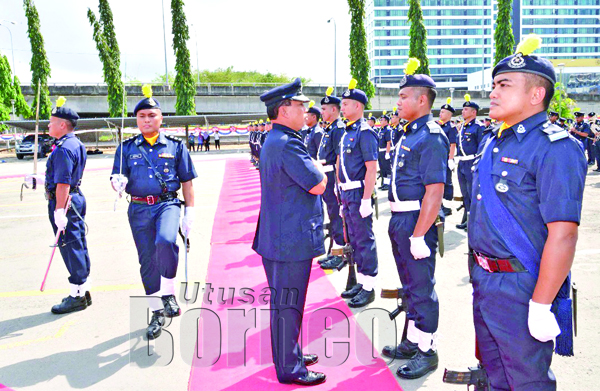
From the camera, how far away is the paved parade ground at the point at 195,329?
3611 mm

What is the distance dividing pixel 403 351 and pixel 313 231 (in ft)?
4.62

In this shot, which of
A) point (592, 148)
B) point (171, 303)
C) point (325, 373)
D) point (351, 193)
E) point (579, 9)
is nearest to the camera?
point (325, 373)

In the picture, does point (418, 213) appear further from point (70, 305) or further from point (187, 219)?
point (70, 305)

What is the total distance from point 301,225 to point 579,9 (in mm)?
135958

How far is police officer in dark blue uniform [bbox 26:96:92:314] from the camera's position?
16.1 feet

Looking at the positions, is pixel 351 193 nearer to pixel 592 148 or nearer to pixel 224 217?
pixel 224 217

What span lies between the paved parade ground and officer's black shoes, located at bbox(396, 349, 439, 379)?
0.05 m

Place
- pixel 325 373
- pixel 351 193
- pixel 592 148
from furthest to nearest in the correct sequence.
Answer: pixel 592 148
pixel 351 193
pixel 325 373

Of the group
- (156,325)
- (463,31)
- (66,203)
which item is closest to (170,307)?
(156,325)

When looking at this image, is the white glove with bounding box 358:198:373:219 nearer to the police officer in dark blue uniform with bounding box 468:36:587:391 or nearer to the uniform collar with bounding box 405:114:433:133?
the uniform collar with bounding box 405:114:433:133

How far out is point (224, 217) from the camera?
10.3 meters

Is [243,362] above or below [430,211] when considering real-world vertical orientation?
below

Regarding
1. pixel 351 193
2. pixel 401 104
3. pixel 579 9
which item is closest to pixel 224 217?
pixel 351 193

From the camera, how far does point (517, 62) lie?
7.79ft
